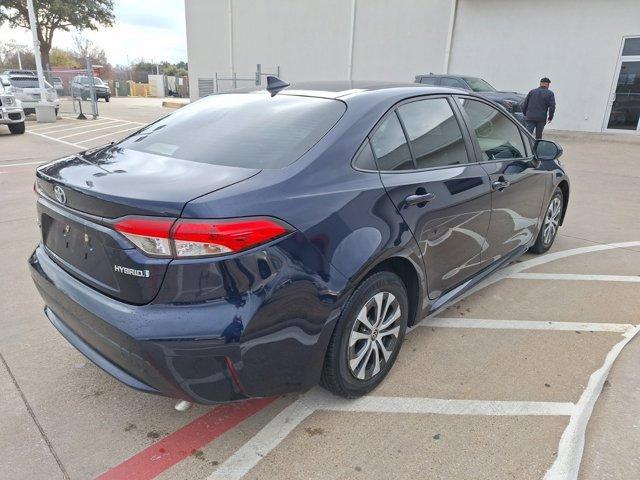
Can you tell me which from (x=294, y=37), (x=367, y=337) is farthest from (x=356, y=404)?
(x=294, y=37)

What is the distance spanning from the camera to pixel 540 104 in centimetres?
1171

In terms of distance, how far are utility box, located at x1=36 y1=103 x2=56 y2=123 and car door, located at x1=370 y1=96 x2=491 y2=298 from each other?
18.9m

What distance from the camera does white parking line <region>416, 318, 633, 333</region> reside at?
352 cm

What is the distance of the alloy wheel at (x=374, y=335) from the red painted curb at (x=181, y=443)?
550 millimetres

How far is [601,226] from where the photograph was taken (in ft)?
20.3

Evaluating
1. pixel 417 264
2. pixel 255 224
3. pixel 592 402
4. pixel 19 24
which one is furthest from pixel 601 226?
pixel 19 24

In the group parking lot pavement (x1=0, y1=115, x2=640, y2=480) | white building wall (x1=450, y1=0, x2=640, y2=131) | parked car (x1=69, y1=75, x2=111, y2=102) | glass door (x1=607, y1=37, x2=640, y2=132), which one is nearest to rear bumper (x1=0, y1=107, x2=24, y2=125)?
parked car (x1=69, y1=75, x2=111, y2=102)

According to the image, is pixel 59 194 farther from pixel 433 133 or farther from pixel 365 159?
pixel 433 133

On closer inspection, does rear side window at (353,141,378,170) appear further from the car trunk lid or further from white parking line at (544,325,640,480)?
white parking line at (544,325,640,480)

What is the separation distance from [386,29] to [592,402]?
68.1 ft

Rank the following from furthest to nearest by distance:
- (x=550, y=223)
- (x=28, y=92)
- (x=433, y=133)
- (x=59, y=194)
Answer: (x=28, y=92) < (x=550, y=223) < (x=433, y=133) < (x=59, y=194)

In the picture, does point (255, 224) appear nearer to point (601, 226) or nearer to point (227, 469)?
point (227, 469)

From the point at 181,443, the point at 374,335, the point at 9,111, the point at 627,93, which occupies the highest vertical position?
the point at 627,93

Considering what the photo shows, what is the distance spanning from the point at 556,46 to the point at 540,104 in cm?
665
